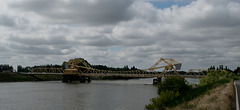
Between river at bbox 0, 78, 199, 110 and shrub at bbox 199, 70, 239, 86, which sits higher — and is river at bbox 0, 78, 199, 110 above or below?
below

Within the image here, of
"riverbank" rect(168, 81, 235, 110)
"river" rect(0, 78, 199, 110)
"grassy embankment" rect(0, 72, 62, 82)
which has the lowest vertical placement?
"river" rect(0, 78, 199, 110)

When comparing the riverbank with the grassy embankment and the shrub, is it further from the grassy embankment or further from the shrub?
the grassy embankment

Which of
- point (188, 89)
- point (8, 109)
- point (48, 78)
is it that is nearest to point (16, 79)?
point (48, 78)

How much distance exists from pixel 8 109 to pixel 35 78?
108m

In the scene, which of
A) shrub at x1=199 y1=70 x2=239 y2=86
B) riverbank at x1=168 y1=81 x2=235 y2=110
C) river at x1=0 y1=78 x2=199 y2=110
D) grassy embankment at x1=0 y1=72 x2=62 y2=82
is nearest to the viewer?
riverbank at x1=168 y1=81 x2=235 y2=110

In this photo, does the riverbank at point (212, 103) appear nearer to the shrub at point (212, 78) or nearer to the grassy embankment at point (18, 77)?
the shrub at point (212, 78)

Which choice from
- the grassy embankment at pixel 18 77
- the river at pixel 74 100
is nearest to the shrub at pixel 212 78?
the river at pixel 74 100

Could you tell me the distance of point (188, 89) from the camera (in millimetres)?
37250

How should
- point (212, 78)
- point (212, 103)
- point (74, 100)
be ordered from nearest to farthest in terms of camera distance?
point (212, 103) → point (74, 100) → point (212, 78)

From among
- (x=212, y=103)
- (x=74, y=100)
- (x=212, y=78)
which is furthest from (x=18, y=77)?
(x=212, y=103)

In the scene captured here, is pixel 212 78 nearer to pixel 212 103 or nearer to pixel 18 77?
pixel 212 103

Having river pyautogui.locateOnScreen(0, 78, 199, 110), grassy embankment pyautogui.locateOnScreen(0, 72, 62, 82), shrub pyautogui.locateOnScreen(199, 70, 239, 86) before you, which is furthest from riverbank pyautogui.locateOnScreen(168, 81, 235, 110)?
grassy embankment pyautogui.locateOnScreen(0, 72, 62, 82)

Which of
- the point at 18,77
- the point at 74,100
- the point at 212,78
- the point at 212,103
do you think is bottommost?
the point at 74,100

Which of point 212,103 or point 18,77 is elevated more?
point 212,103
